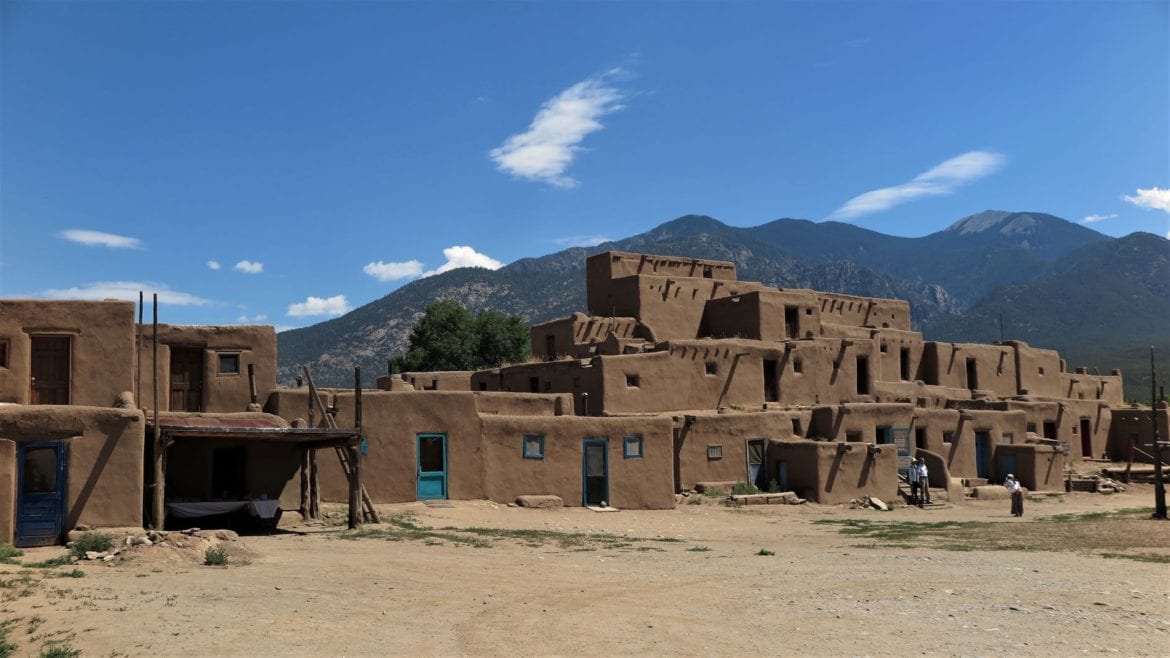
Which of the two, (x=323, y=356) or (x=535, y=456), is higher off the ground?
(x=323, y=356)

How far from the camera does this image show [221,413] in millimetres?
24219

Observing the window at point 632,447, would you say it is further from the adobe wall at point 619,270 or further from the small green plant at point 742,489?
the adobe wall at point 619,270

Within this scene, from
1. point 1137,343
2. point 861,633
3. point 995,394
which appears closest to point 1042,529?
point 861,633

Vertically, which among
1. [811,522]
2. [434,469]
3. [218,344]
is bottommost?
[811,522]

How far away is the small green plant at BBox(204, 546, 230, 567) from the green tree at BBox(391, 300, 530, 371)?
4598 centimetres

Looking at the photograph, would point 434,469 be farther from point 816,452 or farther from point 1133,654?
point 1133,654

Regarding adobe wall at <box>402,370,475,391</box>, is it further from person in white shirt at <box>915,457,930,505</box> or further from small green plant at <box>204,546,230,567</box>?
small green plant at <box>204,546,230,567</box>

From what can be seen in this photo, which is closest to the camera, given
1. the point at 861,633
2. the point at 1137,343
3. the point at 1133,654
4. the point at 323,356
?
the point at 1133,654

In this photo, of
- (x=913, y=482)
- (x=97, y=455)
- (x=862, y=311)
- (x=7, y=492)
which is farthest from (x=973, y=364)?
(x=7, y=492)

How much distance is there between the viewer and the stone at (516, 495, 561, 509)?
86.1ft

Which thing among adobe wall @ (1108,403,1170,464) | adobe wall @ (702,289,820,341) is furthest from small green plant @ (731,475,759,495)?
adobe wall @ (1108,403,1170,464)

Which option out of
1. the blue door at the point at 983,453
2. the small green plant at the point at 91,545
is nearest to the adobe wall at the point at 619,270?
the blue door at the point at 983,453

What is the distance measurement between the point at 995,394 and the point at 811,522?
83.4 feet

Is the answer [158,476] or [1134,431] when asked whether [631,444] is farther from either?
[1134,431]
